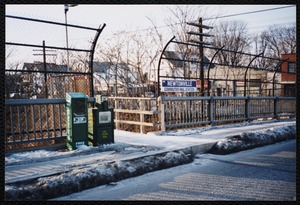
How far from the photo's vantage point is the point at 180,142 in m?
7.45

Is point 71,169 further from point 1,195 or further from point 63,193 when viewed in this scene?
point 1,195

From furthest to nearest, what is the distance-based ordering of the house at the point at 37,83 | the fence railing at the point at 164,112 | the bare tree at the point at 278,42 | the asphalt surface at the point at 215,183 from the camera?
1. the bare tree at the point at 278,42
2. the house at the point at 37,83
3. the fence railing at the point at 164,112
4. the asphalt surface at the point at 215,183

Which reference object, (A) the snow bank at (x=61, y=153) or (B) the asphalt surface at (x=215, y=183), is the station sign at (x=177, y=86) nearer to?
(A) the snow bank at (x=61, y=153)

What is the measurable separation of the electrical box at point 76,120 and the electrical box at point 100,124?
0.32 m

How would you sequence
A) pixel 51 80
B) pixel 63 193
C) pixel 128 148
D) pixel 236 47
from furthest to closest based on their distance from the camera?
pixel 236 47, pixel 51 80, pixel 128 148, pixel 63 193

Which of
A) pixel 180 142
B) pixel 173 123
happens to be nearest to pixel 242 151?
pixel 180 142

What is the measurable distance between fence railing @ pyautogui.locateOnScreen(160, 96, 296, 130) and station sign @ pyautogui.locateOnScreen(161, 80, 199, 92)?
1.22 ft

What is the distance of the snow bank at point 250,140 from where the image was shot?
714cm

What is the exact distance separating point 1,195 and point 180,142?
472 cm

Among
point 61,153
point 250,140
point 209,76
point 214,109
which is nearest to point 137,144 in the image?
point 61,153

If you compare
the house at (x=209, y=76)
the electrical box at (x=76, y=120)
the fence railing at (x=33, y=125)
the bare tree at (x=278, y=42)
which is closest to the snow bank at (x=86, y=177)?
the electrical box at (x=76, y=120)

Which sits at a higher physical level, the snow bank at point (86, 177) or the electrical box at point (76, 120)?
the electrical box at point (76, 120)

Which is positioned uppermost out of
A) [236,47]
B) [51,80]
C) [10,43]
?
[236,47]

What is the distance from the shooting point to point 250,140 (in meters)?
7.80
